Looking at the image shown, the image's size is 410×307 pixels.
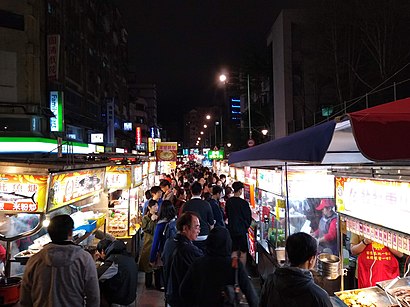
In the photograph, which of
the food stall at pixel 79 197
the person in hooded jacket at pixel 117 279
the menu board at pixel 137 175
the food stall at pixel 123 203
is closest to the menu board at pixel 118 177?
the food stall at pixel 123 203

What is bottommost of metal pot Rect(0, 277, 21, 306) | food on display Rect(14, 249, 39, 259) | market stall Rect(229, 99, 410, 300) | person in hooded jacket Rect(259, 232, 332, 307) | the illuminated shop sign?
metal pot Rect(0, 277, 21, 306)

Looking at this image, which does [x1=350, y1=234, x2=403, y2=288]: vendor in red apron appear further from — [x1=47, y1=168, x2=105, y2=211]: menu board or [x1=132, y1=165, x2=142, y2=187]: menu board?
[x1=132, y1=165, x2=142, y2=187]: menu board

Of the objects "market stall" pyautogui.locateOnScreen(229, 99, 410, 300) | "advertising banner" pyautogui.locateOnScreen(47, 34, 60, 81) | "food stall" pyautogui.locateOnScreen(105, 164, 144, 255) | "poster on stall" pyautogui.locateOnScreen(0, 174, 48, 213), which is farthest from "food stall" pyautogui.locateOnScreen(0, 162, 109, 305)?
"advertising banner" pyautogui.locateOnScreen(47, 34, 60, 81)

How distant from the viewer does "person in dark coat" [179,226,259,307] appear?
12.2 feet

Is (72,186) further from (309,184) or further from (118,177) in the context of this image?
(309,184)

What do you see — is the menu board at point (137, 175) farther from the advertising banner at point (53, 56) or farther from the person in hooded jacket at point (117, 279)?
the advertising banner at point (53, 56)

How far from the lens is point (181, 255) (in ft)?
15.3

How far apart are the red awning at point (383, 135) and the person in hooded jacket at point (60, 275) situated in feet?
9.65

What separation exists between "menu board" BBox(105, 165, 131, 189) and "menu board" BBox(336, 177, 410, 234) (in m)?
6.69

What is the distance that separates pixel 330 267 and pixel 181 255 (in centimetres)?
219

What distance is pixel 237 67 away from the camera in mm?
41625

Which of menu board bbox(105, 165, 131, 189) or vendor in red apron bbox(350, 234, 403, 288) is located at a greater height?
menu board bbox(105, 165, 131, 189)

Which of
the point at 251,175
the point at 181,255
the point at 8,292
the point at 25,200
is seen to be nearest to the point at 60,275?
the point at 181,255

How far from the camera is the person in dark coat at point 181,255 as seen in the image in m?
4.64
